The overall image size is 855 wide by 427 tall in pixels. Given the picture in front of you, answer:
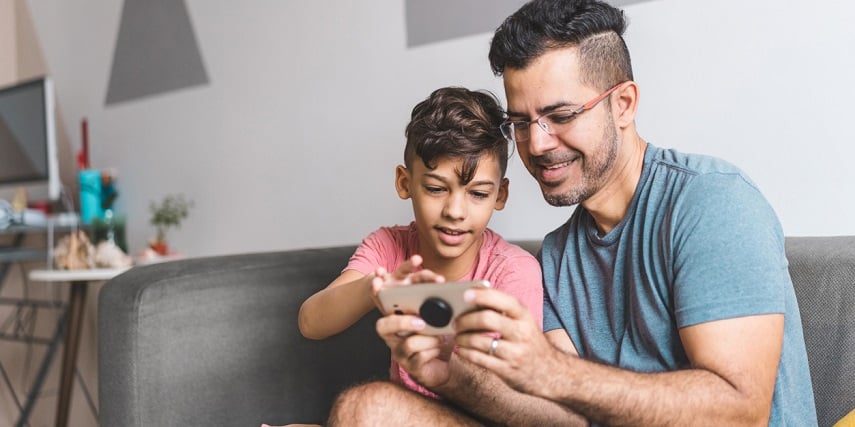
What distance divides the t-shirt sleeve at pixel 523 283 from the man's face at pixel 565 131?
0.55ft

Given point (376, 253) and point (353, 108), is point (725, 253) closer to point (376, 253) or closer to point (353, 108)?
point (376, 253)

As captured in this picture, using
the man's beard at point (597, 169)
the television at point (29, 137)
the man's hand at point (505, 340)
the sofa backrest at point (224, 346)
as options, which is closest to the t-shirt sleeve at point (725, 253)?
the man's beard at point (597, 169)

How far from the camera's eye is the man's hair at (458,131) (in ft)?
4.44

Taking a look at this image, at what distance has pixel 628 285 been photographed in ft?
4.25

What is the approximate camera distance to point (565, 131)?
1.27 metres

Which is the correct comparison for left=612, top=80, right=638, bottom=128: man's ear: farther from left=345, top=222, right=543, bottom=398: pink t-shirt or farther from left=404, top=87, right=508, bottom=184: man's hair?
left=345, top=222, right=543, bottom=398: pink t-shirt

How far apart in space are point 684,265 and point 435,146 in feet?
1.58

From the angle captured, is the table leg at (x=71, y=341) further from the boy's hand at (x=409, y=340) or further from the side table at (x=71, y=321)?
the boy's hand at (x=409, y=340)

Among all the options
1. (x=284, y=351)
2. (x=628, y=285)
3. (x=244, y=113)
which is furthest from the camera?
(x=244, y=113)

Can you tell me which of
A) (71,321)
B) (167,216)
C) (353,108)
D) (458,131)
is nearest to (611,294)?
(458,131)

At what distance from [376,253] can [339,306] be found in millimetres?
238

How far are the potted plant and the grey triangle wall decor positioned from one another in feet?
1.48

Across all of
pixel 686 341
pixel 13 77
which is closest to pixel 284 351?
pixel 686 341

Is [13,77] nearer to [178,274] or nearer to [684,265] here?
[178,274]
